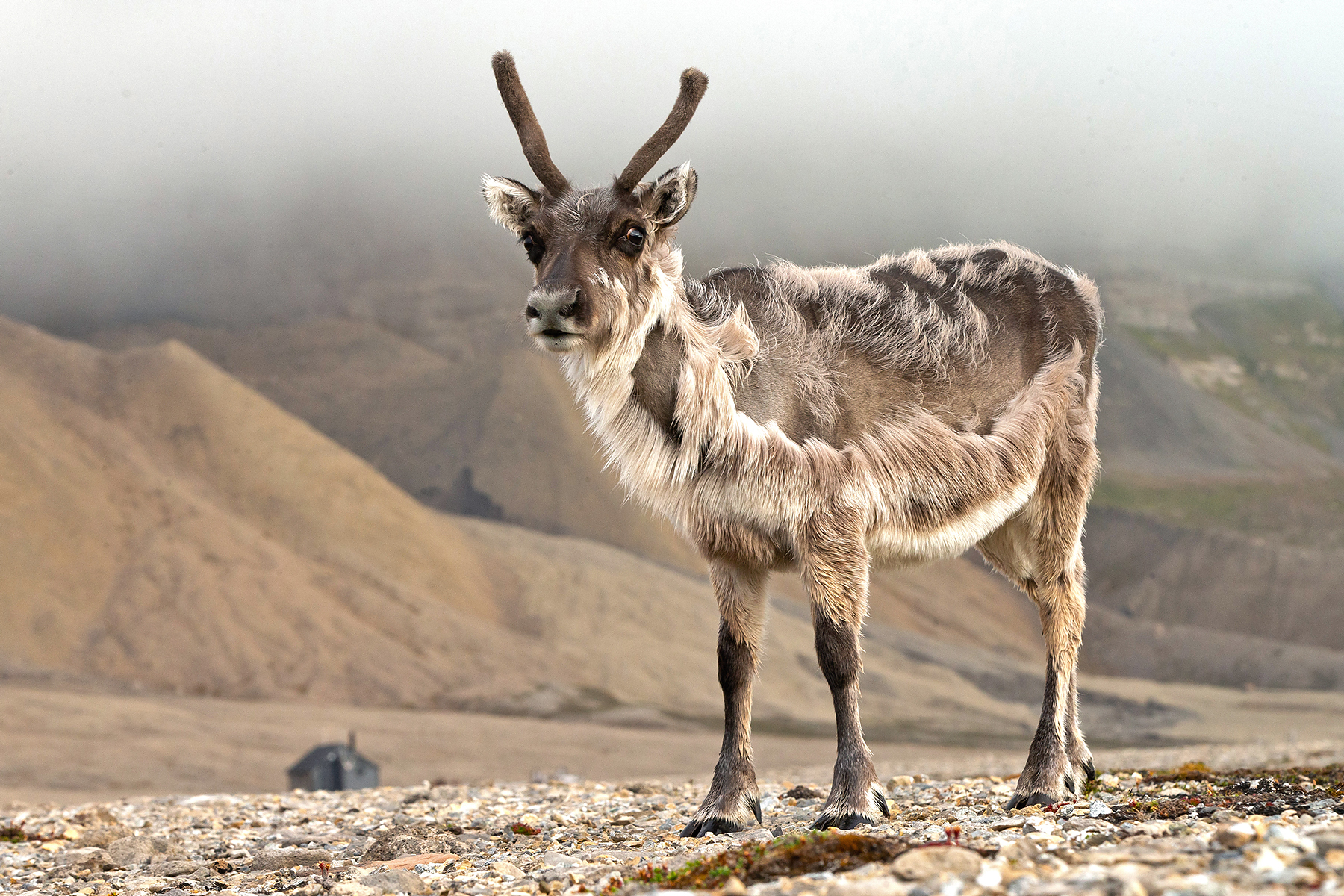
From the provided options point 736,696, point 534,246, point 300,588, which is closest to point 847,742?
point 736,696

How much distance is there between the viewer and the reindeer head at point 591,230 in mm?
7742

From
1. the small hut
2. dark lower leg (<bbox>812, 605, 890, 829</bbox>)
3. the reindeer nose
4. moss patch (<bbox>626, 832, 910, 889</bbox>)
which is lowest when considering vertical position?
moss patch (<bbox>626, 832, 910, 889</bbox>)

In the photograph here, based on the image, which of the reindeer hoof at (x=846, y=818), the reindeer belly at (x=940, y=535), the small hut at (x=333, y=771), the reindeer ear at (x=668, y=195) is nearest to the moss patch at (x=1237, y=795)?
the reindeer hoof at (x=846, y=818)

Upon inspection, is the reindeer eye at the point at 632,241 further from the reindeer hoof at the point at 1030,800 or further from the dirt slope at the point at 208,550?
the dirt slope at the point at 208,550

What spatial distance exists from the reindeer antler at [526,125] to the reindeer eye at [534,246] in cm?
35

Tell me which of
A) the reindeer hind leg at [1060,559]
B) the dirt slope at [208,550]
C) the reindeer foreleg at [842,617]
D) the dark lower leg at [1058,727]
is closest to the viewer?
the reindeer foreleg at [842,617]

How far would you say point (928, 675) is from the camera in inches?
2751

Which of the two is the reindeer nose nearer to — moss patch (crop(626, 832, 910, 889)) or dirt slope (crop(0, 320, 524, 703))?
moss patch (crop(626, 832, 910, 889))

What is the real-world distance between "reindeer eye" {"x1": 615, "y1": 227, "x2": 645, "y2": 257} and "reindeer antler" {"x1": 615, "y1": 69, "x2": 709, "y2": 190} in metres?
0.33

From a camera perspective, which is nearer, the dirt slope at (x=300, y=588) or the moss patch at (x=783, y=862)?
the moss patch at (x=783, y=862)

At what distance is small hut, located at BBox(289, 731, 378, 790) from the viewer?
28875mm

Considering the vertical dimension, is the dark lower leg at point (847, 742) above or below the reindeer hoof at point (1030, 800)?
above

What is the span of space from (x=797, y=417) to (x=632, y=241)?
168 cm

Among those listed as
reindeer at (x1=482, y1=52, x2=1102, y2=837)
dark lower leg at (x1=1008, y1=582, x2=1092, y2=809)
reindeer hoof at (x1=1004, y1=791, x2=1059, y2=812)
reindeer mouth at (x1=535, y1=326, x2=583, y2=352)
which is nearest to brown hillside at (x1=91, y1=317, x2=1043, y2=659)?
dark lower leg at (x1=1008, y1=582, x2=1092, y2=809)
